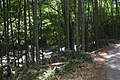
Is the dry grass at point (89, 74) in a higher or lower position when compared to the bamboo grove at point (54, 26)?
lower

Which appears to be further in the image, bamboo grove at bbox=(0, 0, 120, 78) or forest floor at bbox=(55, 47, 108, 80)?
bamboo grove at bbox=(0, 0, 120, 78)

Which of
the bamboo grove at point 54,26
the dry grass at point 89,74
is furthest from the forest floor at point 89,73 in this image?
the bamboo grove at point 54,26

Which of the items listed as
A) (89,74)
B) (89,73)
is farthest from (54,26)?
(89,74)

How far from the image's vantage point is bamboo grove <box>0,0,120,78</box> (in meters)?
12.2

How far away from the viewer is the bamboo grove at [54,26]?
1220 cm

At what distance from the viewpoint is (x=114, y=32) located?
2192cm

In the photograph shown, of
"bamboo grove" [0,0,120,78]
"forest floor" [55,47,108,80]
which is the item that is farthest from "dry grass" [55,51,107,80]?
"bamboo grove" [0,0,120,78]

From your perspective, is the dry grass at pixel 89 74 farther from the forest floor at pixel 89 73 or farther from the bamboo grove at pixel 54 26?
the bamboo grove at pixel 54 26

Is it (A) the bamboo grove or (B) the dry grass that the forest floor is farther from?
(A) the bamboo grove

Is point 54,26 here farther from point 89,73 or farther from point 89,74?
point 89,74

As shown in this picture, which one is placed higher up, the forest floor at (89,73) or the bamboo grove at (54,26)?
the bamboo grove at (54,26)

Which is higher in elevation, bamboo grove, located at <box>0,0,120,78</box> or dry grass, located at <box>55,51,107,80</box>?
bamboo grove, located at <box>0,0,120,78</box>

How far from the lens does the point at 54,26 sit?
55.5ft

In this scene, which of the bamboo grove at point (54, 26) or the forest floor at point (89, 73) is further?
the bamboo grove at point (54, 26)
